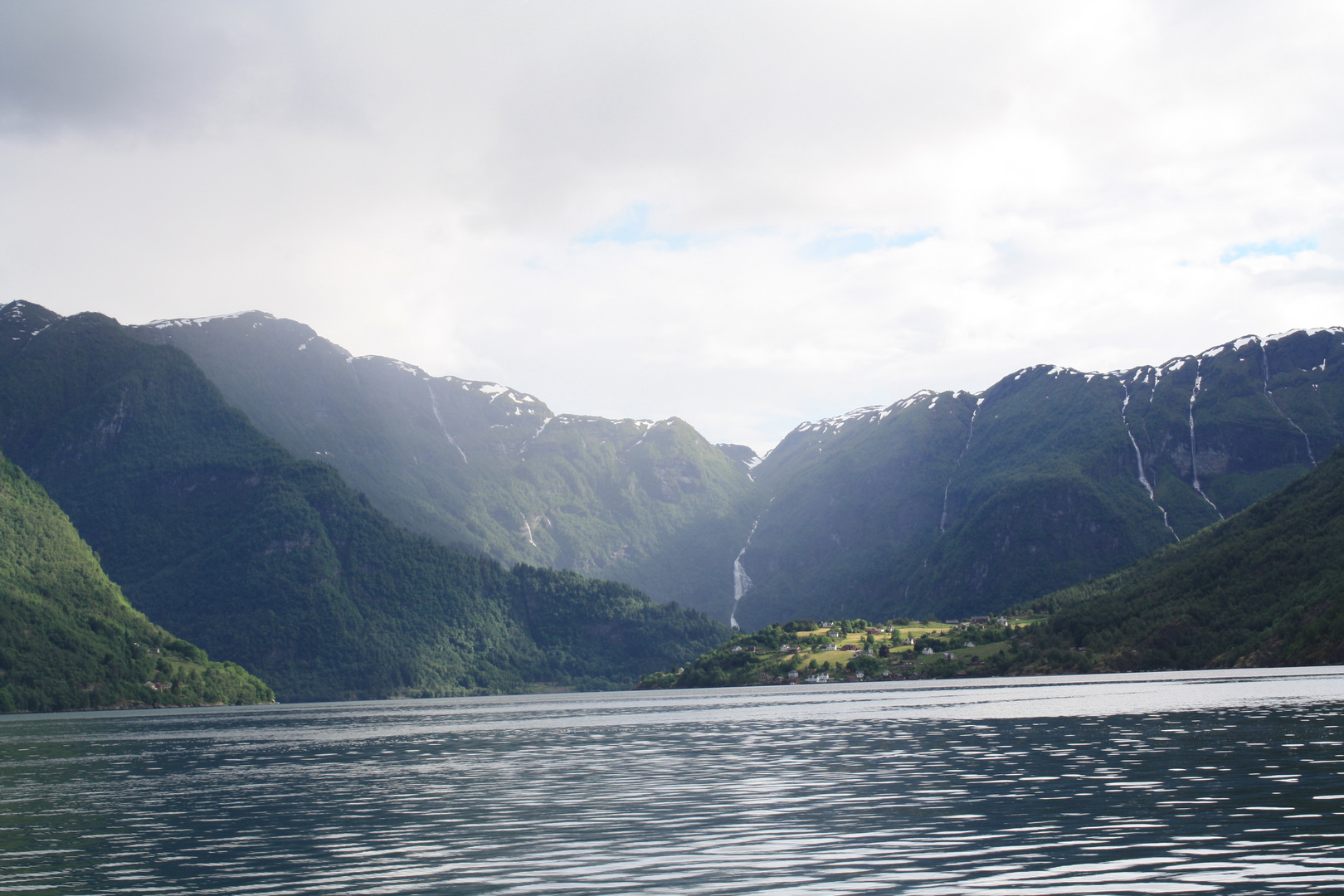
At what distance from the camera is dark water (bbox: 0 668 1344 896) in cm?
3281

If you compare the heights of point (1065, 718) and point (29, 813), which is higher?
point (29, 813)

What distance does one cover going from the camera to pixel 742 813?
47906 millimetres

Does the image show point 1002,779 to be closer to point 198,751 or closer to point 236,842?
point 236,842

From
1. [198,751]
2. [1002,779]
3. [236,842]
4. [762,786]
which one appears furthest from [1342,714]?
[198,751]

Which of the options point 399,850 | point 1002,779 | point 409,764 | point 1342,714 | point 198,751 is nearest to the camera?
point 399,850

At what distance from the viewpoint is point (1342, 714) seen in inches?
3152

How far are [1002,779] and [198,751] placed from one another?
89.5 meters

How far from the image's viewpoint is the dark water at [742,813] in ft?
108

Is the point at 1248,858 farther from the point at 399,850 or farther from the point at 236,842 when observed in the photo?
the point at 236,842

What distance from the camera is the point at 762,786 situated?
191ft

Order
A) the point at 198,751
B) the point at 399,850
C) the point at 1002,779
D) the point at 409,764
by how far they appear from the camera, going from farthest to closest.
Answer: the point at 198,751
the point at 409,764
the point at 1002,779
the point at 399,850

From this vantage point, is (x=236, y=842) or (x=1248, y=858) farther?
(x=236, y=842)

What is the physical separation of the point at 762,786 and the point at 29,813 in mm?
39974

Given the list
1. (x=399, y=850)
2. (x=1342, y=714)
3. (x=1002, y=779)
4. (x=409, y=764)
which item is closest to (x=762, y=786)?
(x=1002, y=779)
